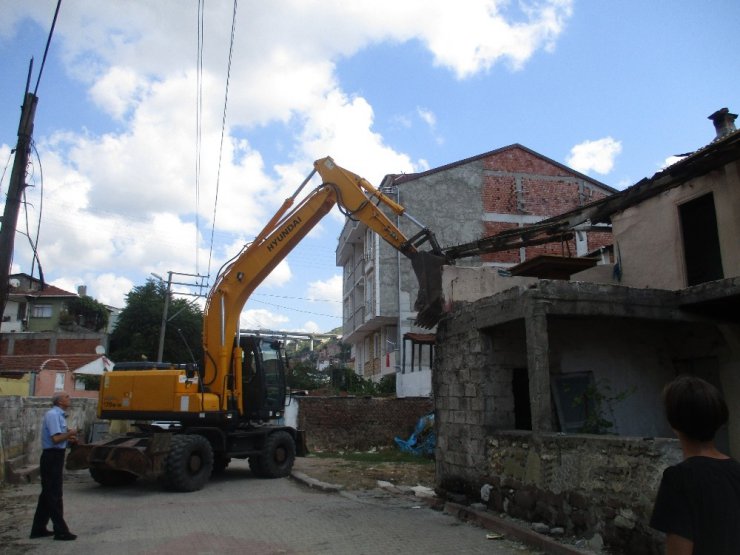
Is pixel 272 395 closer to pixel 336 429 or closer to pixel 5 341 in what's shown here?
pixel 336 429

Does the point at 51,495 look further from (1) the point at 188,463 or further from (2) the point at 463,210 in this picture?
(2) the point at 463,210

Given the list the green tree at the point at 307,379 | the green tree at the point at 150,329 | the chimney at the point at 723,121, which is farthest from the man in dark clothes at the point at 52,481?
the green tree at the point at 150,329

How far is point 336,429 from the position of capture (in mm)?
19125

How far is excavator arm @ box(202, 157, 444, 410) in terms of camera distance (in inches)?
474

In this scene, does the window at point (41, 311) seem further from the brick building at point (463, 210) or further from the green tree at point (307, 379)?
the brick building at point (463, 210)

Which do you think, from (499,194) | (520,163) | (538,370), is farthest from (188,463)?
(520,163)

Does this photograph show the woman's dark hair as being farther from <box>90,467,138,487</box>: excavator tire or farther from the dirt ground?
<box>90,467,138,487</box>: excavator tire

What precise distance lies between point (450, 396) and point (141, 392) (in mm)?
6180

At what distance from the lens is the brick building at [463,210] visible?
27.4 metres

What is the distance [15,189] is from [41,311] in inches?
1734

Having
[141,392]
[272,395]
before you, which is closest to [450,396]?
[272,395]

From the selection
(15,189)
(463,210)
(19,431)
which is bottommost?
(19,431)

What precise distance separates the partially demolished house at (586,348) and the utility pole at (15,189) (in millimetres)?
6357

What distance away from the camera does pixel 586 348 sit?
9.41 meters
